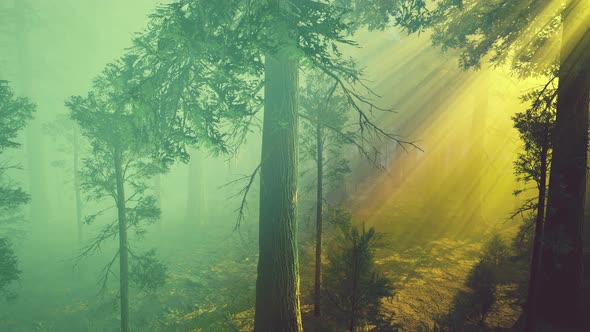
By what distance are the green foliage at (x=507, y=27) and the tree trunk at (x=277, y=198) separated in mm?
4756

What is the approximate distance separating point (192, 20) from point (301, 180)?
18.5m

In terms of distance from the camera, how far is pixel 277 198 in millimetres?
5086

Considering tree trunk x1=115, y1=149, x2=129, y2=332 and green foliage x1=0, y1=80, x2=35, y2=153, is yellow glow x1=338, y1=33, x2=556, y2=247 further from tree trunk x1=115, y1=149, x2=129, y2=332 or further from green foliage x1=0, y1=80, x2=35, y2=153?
green foliage x1=0, y1=80, x2=35, y2=153

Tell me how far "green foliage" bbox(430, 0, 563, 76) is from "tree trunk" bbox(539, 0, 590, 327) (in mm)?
894

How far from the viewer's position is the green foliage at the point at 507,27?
704cm

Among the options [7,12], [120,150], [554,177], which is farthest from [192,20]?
[7,12]

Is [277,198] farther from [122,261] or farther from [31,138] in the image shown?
Answer: [31,138]

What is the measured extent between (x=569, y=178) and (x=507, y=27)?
4143 millimetres

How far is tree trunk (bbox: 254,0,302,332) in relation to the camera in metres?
5.07

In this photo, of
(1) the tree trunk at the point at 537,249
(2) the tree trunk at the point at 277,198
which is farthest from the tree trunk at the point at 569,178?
(2) the tree trunk at the point at 277,198

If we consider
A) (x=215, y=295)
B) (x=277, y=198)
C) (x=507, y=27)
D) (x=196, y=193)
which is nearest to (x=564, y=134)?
(x=507, y=27)

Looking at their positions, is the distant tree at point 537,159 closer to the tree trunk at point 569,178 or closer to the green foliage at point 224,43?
the tree trunk at point 569,178

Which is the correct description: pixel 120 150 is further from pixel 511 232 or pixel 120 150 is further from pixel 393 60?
pixel 393 60

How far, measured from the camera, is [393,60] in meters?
24.3
